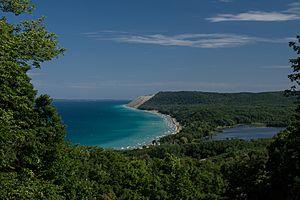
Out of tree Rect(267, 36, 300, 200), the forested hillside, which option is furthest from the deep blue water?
tree Rect(267, 36, 300, 200)

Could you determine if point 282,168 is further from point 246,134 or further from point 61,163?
point 246,134

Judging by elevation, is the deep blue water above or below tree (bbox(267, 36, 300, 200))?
below

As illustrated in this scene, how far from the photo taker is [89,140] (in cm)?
15338

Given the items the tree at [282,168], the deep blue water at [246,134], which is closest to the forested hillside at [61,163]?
the tree at [282,168]

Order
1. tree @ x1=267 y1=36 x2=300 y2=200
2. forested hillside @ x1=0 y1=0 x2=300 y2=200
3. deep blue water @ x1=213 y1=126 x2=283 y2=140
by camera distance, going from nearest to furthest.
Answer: forested hillside @ x1=0 y1=0 x2=300 y2=200, tree @ x1=267 y1=36 x2=300 y2=200, deep blue water @ x1=213 y1=126 x2=283 y2=140

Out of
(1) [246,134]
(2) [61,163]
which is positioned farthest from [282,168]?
(1) [246,134]

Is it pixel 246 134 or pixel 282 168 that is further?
pixel 246 134

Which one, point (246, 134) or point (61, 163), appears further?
point (246, 134)

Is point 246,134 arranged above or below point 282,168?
below

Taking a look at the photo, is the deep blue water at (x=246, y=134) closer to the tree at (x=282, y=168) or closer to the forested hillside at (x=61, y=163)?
the forested hillside at (x=61, y=163)

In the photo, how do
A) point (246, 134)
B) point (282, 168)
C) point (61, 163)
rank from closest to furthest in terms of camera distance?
1. point (61, 163)
2. point (282, 168)
3. point (246, 134)

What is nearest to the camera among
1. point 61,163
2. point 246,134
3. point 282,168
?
point 61,163

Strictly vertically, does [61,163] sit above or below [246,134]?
above

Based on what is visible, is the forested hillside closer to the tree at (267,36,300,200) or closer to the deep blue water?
the tree at (267,36,300,200)
